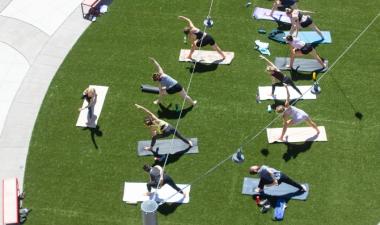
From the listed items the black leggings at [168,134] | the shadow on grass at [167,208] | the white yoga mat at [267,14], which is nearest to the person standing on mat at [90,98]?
the black leggings at [168,134]

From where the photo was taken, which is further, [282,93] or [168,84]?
[282,93]

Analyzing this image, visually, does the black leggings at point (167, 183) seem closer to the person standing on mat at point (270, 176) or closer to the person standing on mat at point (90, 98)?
the person standing on mat at point (270, 176)

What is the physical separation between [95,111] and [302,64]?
21.9 feet

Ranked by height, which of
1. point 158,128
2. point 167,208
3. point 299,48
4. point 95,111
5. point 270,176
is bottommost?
point 167,208

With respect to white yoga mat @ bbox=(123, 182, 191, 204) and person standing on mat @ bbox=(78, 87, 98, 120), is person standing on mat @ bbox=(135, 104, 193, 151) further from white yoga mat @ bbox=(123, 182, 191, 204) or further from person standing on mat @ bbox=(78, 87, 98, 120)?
person standing on mat @ bbox=(78, 87, 98, 120)

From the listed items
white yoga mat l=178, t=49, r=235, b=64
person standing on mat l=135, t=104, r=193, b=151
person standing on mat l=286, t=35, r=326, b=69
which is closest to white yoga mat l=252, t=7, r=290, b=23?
white yoga mat l=178, t=49, r=235, b=64

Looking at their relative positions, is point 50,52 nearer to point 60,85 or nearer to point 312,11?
point 60,85

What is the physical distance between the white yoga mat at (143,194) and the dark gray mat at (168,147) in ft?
3.65

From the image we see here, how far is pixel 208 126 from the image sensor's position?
17.0 metres

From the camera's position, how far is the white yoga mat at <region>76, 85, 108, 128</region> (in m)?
17.3

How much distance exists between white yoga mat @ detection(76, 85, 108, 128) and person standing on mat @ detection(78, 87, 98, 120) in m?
0.12

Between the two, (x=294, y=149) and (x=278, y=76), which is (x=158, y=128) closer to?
(x=294, y=149)

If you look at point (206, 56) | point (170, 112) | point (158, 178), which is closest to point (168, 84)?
point (170, 112)

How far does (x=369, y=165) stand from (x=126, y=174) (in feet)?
21.4
